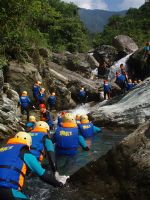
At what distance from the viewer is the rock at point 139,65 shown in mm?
34094

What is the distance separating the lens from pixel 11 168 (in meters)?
5.26

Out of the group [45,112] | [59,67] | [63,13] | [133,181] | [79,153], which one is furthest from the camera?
[63,13]

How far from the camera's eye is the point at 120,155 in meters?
6.94

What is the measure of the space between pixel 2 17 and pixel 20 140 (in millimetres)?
21418

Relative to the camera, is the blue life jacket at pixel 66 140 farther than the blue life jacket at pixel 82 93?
No

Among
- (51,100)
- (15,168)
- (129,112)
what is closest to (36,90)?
(51,100)

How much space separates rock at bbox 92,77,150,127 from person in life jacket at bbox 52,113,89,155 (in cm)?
720

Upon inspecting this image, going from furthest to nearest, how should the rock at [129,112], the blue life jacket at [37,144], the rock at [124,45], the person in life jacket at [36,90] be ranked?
1. the rock at [124,45]
2. the person in life jacket at [36,90]
3. the rock at [129,112]
4. the blue life jacket at [37,144]

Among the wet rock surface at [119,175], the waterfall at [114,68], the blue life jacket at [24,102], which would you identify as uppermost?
the wet rock surface at [119,175]

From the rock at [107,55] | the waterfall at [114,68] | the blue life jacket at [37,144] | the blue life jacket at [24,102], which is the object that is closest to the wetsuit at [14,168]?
the blue life jacket at [37,144]

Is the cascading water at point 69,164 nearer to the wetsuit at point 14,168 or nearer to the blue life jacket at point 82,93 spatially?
the wetsuit at point 14,168

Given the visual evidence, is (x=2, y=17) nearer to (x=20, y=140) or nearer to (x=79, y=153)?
(x=79, y=153)

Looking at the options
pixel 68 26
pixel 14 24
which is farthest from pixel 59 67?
pixel 68 26

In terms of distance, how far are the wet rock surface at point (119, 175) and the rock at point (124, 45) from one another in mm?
38430
